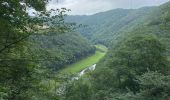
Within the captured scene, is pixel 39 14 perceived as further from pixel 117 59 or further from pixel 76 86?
pixel 76 86

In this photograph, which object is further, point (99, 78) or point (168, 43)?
point (99, 78)

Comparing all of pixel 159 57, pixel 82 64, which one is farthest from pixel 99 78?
pixel 82 64

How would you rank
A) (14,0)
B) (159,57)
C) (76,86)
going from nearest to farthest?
(14,0), (159,57), (76,86)

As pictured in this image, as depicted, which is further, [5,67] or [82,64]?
[82,64]

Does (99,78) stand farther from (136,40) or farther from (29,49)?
(29,49)

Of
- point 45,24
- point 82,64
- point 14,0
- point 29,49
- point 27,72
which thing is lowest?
point 82,64

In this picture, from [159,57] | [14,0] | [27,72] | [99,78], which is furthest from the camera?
[99,78]

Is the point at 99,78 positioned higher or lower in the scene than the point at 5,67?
lower

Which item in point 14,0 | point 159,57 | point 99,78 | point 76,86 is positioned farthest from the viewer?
point 76,86

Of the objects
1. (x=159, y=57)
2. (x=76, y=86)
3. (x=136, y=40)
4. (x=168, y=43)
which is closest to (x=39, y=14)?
(x=159, y=57)
